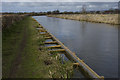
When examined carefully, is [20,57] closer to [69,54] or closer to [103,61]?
[69,54]

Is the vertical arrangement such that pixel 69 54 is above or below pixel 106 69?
above

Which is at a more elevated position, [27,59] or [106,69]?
[27,59]

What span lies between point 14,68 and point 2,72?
522mm

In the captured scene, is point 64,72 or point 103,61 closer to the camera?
point 64,72

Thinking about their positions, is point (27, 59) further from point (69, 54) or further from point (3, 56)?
point (69, 54)

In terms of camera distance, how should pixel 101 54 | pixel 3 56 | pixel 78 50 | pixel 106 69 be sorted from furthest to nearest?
pixel 78 50, pixel 101 54, pixel 3 56, pixel 106 69

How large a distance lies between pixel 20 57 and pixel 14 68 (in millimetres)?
1421

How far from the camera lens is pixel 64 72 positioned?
5852mm

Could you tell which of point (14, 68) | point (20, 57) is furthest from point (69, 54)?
point (14, 68)

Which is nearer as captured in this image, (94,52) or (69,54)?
(69,54)

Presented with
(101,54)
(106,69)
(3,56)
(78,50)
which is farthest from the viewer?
(78,50)

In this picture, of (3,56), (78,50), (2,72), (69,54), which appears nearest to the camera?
(2,72)

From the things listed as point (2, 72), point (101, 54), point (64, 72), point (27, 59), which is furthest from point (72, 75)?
point (101, 54)

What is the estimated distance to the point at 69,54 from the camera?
856 cm
